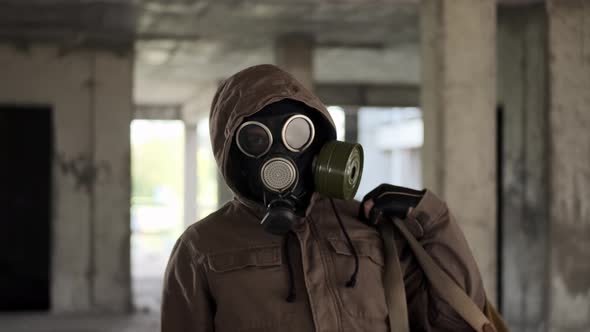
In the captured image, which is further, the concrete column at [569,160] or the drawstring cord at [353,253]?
the concrete column at [569,160]

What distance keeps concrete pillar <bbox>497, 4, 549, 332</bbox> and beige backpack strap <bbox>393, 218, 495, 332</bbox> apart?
630 centimetres

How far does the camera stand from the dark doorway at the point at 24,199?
978 centimetres

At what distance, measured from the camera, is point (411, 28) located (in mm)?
9148

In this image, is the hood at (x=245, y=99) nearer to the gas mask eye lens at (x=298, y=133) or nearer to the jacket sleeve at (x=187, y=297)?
the gas mask eye lens at (x=298, y=133)

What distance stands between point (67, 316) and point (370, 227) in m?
8.44

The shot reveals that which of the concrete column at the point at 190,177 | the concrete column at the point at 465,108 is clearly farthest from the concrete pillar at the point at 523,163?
the concrete column at the point at 190,177

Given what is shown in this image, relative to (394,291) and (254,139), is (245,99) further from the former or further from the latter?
(394,291)

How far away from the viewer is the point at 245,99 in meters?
1.96

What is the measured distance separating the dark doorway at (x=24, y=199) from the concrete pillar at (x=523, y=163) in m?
5.83

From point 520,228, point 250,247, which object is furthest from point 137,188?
point 250,247

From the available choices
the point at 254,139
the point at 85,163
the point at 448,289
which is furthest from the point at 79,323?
the point at 448,289

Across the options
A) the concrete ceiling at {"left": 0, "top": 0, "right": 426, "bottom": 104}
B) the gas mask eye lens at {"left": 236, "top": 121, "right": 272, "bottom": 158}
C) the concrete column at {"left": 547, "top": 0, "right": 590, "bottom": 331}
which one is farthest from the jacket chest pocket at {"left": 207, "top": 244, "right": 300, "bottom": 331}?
the concrete column at {"left": 547, "top": 0, "right": 590, "bottom": 331}

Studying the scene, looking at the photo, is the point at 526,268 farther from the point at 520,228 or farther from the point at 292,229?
the point at 292,229

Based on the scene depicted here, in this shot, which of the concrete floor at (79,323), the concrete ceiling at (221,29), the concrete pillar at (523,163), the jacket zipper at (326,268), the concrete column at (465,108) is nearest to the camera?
the jacket zipper at (326,268)
